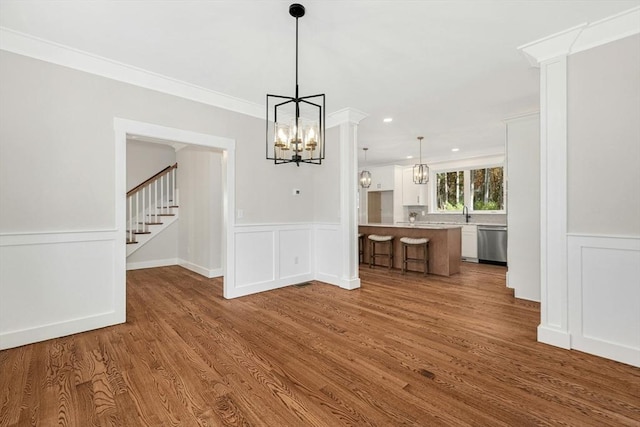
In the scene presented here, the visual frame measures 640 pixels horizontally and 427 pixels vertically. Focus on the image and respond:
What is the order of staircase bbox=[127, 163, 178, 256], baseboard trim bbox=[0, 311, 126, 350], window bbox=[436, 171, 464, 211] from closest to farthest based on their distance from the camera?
1. baseboard trim bbox=[0, 311, 126, 350]
2. staircase bbox=[127, 163, 178, 256]
3. window bbox=[436, 171, 464, 211]

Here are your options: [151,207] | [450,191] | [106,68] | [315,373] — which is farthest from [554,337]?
[151,207]

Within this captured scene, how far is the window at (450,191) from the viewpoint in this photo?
8.01 meters

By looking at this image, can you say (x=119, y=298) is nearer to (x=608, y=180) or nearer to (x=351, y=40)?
(x=351, y=40)

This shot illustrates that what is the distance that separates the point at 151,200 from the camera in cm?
671

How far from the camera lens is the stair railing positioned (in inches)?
249

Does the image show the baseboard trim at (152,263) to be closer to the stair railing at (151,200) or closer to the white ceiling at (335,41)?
the stair railing at (151,200)

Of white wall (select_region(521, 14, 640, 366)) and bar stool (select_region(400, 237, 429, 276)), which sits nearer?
white wall (select_region(521, 14, 640, 366))

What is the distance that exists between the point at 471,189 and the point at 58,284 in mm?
8365

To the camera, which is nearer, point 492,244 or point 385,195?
point 492,244

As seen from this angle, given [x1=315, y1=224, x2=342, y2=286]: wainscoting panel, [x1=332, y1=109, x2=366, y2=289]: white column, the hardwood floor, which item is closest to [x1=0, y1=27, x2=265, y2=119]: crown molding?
[x1=332, y1=109, x2=366, y2=289]: white column

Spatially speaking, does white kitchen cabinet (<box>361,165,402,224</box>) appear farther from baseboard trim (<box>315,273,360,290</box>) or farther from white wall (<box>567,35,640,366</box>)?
white wall (<box>567,35,640,366</box>)

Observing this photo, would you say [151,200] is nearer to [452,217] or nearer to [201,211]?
[201,211]

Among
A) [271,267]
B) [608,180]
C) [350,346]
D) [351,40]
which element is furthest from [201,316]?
[608,180]

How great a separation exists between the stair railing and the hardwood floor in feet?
11.6
